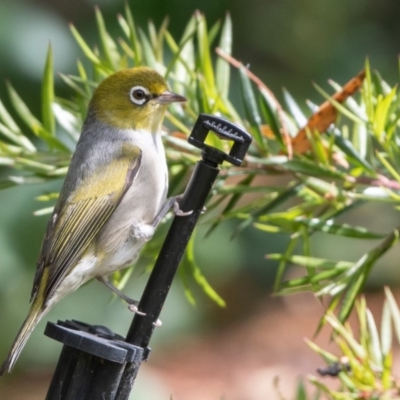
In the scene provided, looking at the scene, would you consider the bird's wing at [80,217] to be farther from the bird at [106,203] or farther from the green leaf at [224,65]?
the green leaf at [224,65]

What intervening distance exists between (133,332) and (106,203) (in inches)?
29.5

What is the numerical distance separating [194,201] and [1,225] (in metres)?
2.48

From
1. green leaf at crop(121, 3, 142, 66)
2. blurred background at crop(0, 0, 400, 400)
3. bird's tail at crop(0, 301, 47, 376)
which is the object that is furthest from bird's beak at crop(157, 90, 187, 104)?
blurred background at crop(0, 0, 400, 400)

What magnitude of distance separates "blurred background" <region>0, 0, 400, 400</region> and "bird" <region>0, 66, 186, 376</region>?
141 centimetres

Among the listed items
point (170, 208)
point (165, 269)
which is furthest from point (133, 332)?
A: point (170, 208)

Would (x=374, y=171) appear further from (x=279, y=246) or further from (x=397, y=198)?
(x=279, y=246)

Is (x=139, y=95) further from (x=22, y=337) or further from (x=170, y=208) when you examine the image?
(x=22, y=337)

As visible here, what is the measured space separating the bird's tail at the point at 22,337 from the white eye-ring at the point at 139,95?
642mm

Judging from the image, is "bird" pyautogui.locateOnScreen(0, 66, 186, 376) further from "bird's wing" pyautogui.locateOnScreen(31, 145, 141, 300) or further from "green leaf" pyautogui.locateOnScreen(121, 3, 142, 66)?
"green leaf" pyautogui.locateOnScreen(121, 3, 142, 66)

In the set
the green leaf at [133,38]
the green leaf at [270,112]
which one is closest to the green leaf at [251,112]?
the green leaf at [270,112]

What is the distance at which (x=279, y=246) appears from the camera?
4.58 meters

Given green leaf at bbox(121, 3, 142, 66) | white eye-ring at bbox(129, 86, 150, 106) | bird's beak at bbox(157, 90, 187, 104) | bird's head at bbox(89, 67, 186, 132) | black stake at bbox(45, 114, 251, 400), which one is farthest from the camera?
white eye-ring at bbox(129, 86, 150, 106)

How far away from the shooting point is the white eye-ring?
237 cm

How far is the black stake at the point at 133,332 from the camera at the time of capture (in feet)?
4.67
